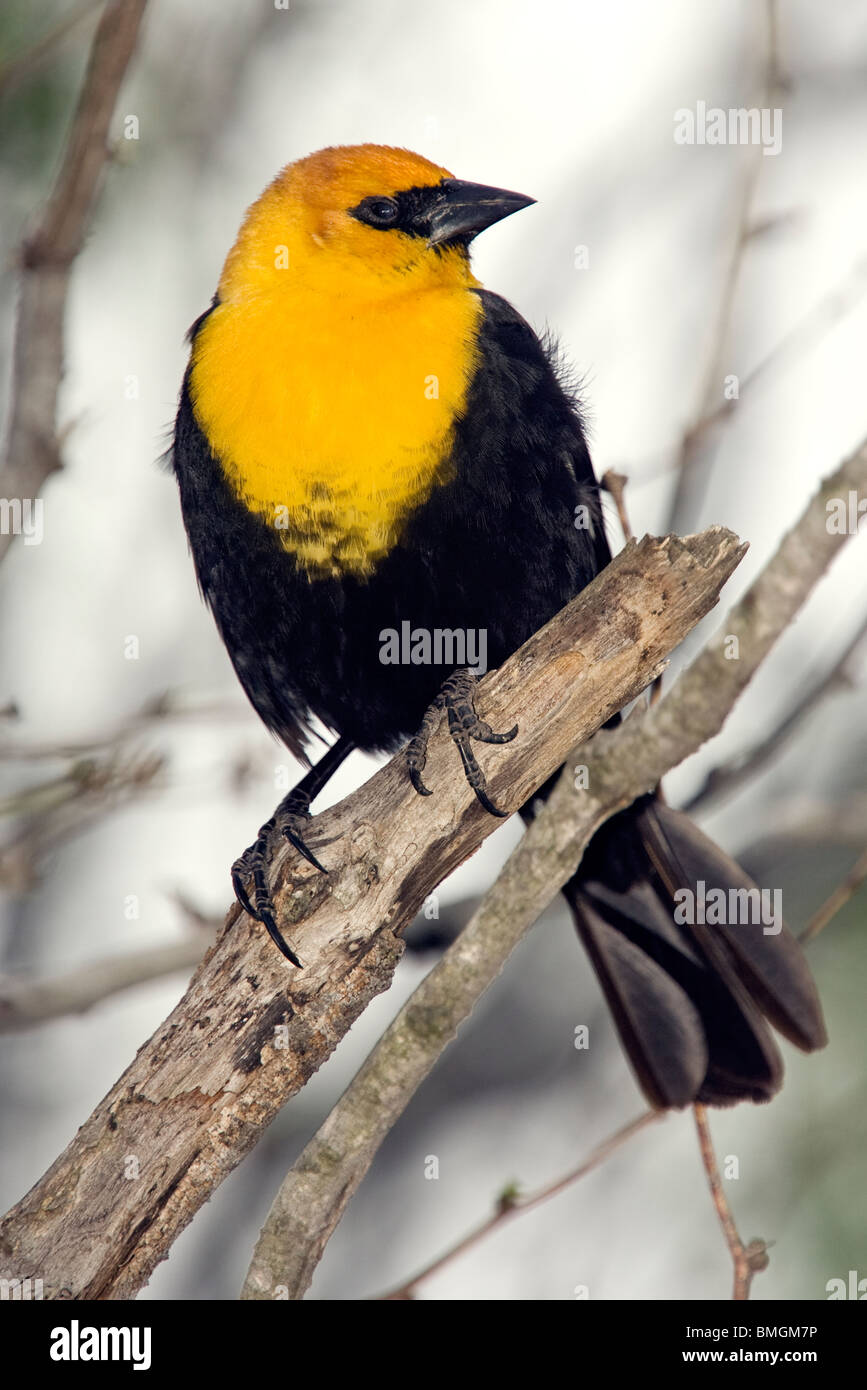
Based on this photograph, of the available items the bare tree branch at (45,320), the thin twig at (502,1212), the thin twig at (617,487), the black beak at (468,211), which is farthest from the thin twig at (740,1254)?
the black beak at (468,211)

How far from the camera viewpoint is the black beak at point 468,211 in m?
3.82

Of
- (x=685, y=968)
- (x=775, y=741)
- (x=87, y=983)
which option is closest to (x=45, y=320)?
(x=87, y=983)

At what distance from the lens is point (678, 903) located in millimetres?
4027

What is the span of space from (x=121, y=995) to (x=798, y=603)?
9.10ft

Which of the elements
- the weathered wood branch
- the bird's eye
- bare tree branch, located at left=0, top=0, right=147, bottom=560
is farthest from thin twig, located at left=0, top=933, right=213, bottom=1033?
the bird's eye

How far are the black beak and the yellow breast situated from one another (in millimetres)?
218

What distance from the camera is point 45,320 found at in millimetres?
3629

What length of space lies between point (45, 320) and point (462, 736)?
179 cm

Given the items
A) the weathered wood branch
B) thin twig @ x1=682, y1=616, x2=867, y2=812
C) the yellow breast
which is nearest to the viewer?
the weathered wood branch

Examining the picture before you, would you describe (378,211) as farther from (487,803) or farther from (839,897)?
Result: (839,897)

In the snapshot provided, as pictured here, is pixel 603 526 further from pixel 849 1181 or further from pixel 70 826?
pixel 849 1181

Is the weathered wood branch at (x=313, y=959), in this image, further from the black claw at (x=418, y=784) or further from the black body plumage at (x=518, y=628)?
the black body plumage at (x=518, y=628)

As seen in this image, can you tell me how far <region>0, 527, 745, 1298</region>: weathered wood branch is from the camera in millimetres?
2779

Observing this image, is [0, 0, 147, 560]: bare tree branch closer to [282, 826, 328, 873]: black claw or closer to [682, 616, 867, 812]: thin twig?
[282, 826, 328, 873]: black claw
